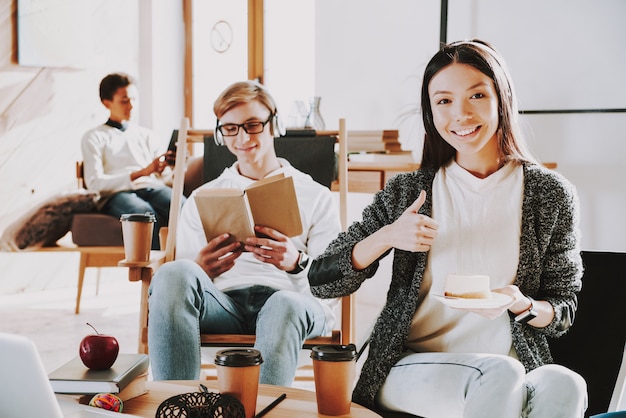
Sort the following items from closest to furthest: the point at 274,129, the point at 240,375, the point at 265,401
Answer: the point at 240,375, the point at 265,401, the point at 274,129

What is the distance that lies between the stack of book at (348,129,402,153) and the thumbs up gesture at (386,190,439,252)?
199cm

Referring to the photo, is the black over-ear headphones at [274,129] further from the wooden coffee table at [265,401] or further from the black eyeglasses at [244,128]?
the wooden coffee table at [265,401]

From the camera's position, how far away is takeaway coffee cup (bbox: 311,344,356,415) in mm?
1130

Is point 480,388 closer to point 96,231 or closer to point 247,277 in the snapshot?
point 247,277

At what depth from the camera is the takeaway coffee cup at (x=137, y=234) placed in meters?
1.95

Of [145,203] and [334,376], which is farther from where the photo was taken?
[145,203]

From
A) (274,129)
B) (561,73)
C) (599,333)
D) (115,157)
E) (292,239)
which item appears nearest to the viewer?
(599,333)

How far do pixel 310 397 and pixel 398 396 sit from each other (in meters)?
0.17

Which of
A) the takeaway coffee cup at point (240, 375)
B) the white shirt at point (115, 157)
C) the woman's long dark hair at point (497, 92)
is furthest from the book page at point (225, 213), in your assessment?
the white shirt at point (115, 157)

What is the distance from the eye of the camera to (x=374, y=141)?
11.0ft

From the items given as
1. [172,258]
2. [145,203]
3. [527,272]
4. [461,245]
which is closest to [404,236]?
[461,245]

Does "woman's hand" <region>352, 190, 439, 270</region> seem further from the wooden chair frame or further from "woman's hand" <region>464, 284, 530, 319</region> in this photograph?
the wooden chair frame

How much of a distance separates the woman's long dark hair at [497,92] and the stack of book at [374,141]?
1.80 meters

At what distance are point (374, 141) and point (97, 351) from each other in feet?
7.58
